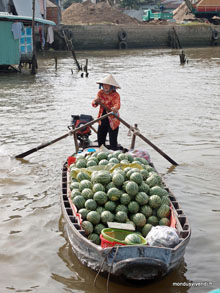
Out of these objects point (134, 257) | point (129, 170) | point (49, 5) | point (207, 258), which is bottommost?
point (207, 258)

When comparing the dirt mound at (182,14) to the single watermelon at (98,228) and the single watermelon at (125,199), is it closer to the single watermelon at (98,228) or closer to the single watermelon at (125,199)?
the single watermelon at (125,199)

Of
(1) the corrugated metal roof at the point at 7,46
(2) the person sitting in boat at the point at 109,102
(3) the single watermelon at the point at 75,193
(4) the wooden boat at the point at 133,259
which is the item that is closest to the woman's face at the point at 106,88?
(2) the person sitting in boat at the point at 109,102

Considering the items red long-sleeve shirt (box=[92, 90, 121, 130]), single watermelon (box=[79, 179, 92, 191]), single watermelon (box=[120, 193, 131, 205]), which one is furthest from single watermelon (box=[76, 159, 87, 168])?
red long-sleeve shirt (box=[92, 90, 121, 130])

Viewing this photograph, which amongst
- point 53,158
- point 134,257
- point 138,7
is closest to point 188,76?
point 53,158

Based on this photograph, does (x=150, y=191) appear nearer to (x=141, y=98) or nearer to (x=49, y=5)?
(x=141, y=98)

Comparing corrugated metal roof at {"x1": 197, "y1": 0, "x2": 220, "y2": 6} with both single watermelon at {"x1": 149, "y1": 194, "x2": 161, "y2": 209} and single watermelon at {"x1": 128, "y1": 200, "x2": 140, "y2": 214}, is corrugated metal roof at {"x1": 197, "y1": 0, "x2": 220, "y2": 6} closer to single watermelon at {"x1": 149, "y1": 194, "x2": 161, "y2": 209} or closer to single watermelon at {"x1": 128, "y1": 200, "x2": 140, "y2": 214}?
single watermelon at {"x1": 149, "y1": 194, "x2": 161, "y2": 209}

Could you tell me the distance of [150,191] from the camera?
5.17 metres

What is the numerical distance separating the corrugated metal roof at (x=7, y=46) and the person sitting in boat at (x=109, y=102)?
12709 mm

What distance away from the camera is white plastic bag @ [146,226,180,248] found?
423cm

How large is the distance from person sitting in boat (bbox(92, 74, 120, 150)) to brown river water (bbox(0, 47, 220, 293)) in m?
1.23

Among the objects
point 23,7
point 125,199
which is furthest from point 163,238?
point 23,7

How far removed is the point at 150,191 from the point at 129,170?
384 mm

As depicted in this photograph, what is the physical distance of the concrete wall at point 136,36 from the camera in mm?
34938

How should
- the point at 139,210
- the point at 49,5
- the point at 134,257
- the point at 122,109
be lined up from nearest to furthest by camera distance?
the point at 134,257 → the point at 139,210 → the point at 122,109 → the point at 49,5
